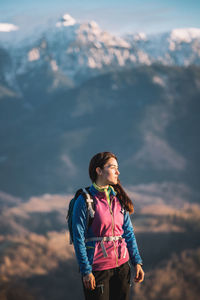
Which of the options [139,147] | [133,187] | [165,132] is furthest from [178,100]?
[133,187]

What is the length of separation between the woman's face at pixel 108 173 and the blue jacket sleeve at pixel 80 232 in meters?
0.29

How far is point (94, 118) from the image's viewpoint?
6500cm

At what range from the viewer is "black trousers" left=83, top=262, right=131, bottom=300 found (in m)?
2.74

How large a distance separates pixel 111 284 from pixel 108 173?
3.52 ft

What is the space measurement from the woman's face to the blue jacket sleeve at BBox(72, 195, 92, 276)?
0.96ft

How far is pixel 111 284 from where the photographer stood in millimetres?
2863

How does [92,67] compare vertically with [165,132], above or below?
above

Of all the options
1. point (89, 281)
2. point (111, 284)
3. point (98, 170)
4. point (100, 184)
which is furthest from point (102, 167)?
point (111, 284)

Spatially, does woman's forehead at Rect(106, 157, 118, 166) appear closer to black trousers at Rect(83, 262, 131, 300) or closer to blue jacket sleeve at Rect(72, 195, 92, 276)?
blue jacket sleeve at Rect(72, 195, 92, 276)

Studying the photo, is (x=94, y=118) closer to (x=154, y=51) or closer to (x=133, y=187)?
(x=133, y=187)

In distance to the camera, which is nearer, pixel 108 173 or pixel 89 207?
pixel 89 207

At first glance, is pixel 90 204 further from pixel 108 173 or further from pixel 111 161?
pixel 111 161

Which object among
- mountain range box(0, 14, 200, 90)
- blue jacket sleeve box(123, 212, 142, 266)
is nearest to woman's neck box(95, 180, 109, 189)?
blue jacket sleeve box(123, 212, 142, 266)

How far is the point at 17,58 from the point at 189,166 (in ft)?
202
